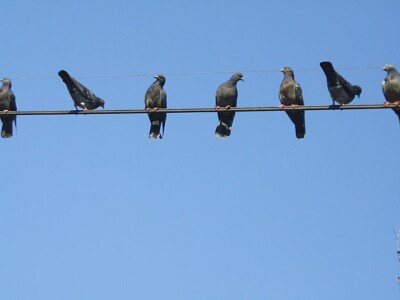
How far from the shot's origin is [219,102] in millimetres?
18812

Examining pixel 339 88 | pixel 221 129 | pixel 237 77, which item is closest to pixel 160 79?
pixel 237 77

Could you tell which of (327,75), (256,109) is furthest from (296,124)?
(256,109)

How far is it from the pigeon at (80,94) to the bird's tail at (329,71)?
4.51 meters

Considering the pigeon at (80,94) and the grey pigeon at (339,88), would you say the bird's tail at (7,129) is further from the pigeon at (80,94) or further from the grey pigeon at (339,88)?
the grey pigeon at (339,88)

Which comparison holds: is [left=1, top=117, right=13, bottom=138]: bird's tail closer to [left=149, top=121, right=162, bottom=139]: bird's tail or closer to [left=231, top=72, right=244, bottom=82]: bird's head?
[left=149, top=121, right=162, bottom=139]: bird's tail

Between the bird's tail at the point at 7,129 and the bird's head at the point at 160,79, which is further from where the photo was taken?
the bird's head at the point at 160,79

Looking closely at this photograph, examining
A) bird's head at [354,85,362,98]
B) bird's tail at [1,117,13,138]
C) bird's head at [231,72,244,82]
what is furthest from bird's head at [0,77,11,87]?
bird's head at [354,85,362,98]

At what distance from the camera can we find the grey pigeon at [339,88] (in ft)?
52.7

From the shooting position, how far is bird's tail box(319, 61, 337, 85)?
15477 mm

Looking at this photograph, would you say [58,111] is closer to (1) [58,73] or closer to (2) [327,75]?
(1) [58,73]

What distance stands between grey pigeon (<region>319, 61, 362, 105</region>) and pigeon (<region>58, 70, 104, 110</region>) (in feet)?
14.8

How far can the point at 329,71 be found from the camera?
52.1 feet

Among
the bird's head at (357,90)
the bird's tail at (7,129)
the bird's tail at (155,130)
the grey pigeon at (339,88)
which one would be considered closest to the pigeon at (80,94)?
the bird's tail at (7,129)

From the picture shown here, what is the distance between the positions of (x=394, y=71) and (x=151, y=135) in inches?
175
